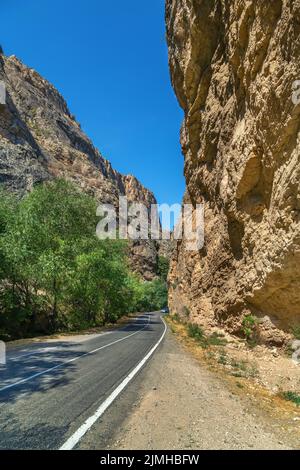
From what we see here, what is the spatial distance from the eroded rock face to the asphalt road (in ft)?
21.3

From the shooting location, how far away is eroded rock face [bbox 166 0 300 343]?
39.1 ft

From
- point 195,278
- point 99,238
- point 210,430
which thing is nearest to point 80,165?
point 99,238

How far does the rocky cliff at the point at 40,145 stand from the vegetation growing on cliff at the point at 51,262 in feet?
67.7

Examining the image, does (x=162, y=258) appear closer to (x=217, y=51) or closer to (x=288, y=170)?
(x=217, y=51)

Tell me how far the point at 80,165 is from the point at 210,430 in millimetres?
86876

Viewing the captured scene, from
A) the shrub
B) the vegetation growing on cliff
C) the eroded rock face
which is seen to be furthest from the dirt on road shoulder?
the vegetation growing on cliff

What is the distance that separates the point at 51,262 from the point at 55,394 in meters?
16.5

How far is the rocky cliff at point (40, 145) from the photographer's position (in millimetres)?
58156

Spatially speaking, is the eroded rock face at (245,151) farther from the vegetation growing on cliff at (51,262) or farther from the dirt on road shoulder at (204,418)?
the vegetation growing on cliff at (51,262)

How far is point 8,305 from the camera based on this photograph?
899 inches

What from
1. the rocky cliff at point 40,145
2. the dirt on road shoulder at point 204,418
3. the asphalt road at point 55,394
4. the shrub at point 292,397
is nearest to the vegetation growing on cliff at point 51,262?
the asphalt road at point 55,394

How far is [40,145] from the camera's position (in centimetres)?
7656

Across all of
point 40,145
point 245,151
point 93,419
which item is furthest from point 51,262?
point 40,145

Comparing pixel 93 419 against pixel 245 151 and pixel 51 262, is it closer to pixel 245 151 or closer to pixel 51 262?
pixel 245 151
